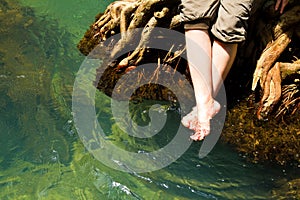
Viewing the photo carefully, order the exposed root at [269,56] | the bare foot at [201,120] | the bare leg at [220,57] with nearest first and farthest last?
the bare foot at [201,120]
the bare leg at [220,57]
the exposed root at [269,56]

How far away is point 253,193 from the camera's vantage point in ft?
11.7

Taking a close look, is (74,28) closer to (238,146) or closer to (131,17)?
(131,17)

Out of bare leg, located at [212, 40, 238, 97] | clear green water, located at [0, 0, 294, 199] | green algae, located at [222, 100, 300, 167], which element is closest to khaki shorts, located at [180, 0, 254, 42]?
bare leg, located at [212, 40, 238, 97]

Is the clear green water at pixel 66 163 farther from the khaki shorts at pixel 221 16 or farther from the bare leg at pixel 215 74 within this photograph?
the khaki shorts at pixel 221 16

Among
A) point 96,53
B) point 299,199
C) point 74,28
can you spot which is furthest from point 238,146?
point 74,28

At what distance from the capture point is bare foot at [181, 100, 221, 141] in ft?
11.5

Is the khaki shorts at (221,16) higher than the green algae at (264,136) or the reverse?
higher

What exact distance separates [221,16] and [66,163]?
62.3 inches

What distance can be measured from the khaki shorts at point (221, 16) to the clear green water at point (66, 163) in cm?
87

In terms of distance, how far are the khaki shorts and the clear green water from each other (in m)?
0.87

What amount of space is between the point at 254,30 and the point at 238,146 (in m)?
0.96

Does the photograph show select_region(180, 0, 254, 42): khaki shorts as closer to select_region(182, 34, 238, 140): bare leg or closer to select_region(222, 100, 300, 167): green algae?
select_region(182, 34, 238, 140): bare leg

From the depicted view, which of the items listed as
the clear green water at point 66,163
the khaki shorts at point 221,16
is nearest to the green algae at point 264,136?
the clear green water at point 66,163

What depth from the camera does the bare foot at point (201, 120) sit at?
350cm
